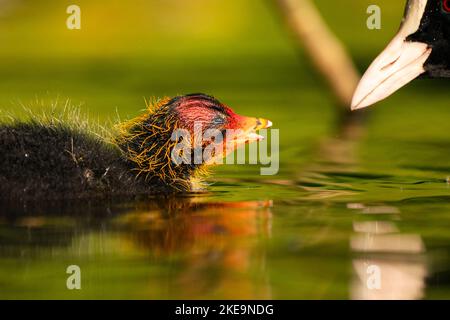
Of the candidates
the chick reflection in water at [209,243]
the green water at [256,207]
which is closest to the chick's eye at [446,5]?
the green water at [256,207]

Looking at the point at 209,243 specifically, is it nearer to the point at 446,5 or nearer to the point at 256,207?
the point at 256,207

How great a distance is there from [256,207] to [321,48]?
14.7 ft

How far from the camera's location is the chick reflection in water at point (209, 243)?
6.30m

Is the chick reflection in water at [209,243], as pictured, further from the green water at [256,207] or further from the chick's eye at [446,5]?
the chick's eye at [446,5]

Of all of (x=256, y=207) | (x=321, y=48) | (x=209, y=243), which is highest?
(x=321, y=48)

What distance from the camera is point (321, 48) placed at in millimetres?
12445

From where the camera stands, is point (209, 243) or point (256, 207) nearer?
point (209, 243)

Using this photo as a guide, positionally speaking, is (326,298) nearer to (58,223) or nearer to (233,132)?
(58,223)

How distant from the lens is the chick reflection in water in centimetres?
630

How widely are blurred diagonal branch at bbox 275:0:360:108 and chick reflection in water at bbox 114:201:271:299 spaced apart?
4.20 m

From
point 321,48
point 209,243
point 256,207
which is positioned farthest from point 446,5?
point 321,48

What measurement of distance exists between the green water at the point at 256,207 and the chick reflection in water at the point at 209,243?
1 cm

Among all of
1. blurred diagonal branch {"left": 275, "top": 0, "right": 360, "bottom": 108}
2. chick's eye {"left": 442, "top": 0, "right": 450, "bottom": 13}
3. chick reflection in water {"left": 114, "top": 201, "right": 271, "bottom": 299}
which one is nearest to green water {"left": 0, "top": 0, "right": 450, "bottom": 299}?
chick reflection in water {"left": 114, "top": 201, "right": 271, "bottom": 299}

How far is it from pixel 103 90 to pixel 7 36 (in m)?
3.21
